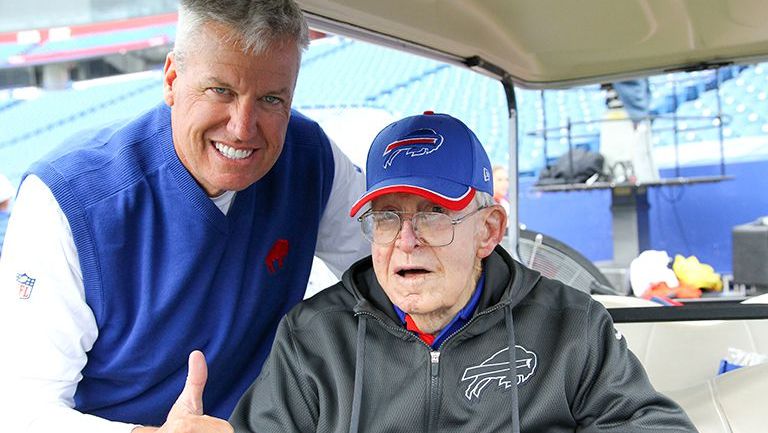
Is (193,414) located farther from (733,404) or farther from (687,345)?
(687,345)

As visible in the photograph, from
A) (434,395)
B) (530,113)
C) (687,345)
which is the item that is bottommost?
(687,345)

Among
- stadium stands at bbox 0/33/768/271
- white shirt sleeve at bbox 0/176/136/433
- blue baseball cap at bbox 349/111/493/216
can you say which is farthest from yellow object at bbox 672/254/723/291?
white shirt sleeve at bbox 0/176/136/433

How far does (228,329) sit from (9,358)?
1.51 ft

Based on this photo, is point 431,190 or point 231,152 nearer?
point 431,190

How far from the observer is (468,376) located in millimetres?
1754

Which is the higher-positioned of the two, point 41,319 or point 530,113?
point 530,113

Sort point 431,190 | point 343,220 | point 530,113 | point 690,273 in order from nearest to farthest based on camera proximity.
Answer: point 431,190 < point 343,220 < point 690,273 < point 530,113

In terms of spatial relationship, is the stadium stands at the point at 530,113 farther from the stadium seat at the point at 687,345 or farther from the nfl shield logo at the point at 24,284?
the nfl shield logo at the point at 24,284

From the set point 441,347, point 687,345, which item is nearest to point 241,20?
point 441,347

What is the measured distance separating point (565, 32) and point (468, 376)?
Answer: 1396 millimetres

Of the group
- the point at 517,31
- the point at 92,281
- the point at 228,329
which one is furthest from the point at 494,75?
the point at 92,281

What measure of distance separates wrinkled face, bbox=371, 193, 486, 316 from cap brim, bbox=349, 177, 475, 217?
1.0 inches

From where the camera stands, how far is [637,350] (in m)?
2.75

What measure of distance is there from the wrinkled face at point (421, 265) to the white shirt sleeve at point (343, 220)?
0.51 meters
